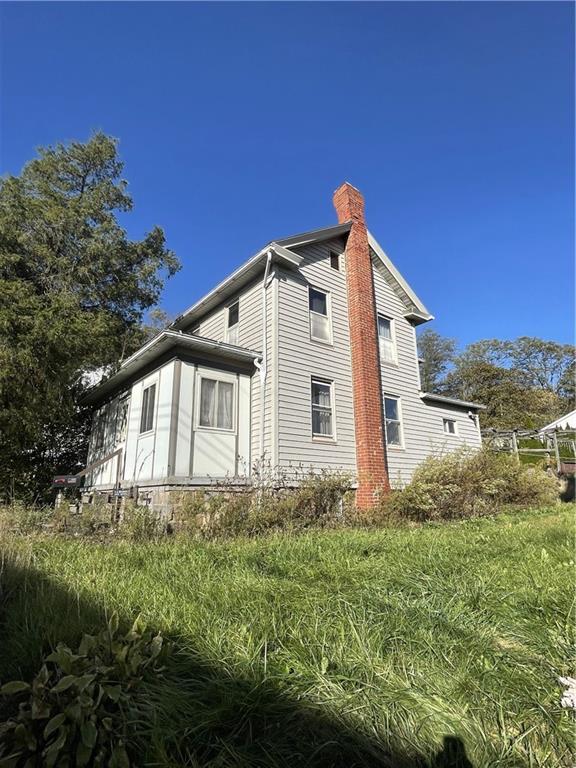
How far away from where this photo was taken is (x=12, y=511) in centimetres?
714

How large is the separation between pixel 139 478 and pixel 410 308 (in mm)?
10703

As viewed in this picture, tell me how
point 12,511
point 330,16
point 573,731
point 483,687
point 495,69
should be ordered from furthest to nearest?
point 495,69 → point 330,16 → point 12,511 → point 483,687 → point 573,731

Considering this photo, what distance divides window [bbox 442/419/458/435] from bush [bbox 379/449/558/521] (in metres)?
2.66

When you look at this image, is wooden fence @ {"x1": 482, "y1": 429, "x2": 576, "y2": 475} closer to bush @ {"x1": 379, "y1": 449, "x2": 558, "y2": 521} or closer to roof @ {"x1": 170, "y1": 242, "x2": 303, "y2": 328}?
bush @ {"x1": 379, "y1": 449, "x2": 558, "y2": 521}

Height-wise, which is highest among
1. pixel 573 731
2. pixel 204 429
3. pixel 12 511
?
pixel 204 429

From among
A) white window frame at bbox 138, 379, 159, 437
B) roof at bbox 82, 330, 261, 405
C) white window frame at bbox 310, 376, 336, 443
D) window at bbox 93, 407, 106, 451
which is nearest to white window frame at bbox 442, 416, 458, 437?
white window frame at bbox 310, 376, 336, 443

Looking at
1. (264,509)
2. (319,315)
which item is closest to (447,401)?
(319,315)

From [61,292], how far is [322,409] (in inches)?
387

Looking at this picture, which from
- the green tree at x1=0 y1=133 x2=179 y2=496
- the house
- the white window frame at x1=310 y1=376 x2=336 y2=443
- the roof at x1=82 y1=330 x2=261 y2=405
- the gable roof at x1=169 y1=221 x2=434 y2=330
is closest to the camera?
the roof at x1=82 y1=330 x2=261 y2=405

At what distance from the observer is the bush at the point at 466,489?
9.54 m

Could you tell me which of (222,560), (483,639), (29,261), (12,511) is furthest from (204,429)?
(29,261)

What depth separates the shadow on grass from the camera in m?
1.57

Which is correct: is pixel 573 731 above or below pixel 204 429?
below

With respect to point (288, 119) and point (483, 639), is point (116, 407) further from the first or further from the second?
point (483, 639)
